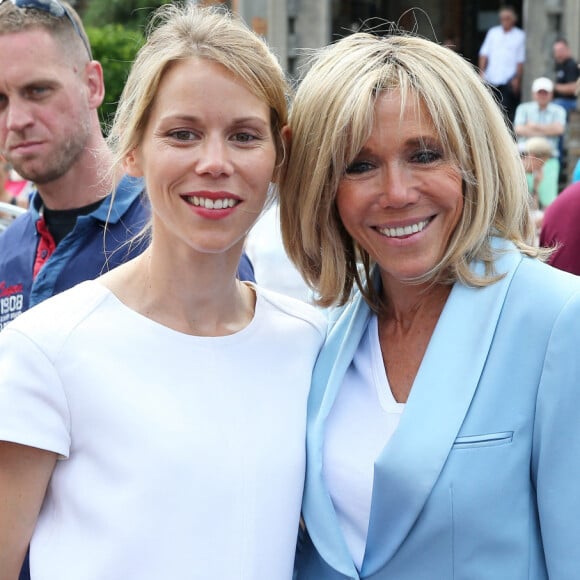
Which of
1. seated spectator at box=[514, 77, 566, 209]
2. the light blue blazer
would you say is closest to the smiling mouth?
the light blue blazer

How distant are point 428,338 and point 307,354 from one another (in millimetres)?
338

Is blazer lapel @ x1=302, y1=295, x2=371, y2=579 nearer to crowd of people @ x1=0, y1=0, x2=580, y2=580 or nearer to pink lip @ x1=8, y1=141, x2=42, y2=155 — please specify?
crowd of people @ x1=0, y1=0, x2=580, y2=580

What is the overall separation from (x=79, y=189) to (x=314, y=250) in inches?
36.5

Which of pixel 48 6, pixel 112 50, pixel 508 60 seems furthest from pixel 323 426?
pixel 112 50

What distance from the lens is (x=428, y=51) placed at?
2520mm

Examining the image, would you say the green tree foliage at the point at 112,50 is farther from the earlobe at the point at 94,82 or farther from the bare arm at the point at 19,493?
the bare arm at the point at 19,493

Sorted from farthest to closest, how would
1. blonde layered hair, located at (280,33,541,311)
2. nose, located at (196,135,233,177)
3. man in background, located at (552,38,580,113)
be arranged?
1. man in background, located at (552,38,580,113)
2. blonde layered hair, located at (280,33,541,311)
3. nose, located at (196,135,233,177)

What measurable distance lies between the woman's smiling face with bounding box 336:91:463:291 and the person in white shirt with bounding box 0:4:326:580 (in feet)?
0.85

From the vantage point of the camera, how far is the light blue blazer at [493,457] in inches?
85.8

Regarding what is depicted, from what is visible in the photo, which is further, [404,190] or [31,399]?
[404,190]

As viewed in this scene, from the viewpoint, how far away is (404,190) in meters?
2.47

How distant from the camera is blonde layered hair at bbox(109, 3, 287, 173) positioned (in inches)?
94.5

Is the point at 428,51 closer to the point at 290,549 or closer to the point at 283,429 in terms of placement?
the point at 283,429

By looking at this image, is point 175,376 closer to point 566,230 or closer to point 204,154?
point 204,154
